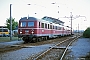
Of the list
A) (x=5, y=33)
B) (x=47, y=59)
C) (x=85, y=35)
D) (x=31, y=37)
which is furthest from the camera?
(x=5, y=33)

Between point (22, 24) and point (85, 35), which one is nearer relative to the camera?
point (22, 24)

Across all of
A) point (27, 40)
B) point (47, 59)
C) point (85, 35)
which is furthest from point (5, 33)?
point (47, 59)

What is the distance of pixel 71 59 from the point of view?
11.2 m

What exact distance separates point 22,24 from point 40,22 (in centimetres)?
238

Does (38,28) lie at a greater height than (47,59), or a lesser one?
greater

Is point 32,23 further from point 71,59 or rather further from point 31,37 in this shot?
point 71,59

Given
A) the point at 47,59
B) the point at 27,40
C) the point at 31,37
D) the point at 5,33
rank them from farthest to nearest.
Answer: the point at 5,33 < the point at 27,40 < the point at 31,37 < the point at 47,59

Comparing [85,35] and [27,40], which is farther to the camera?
[85,35]

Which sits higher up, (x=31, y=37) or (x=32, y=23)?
(x=32, y=23)

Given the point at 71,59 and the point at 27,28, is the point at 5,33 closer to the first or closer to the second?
the point at 27,28

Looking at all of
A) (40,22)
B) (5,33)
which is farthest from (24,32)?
(5,33)

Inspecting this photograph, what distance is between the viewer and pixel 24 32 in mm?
23656

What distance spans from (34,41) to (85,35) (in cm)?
2324

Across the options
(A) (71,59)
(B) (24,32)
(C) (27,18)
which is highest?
(C) (27,18)
